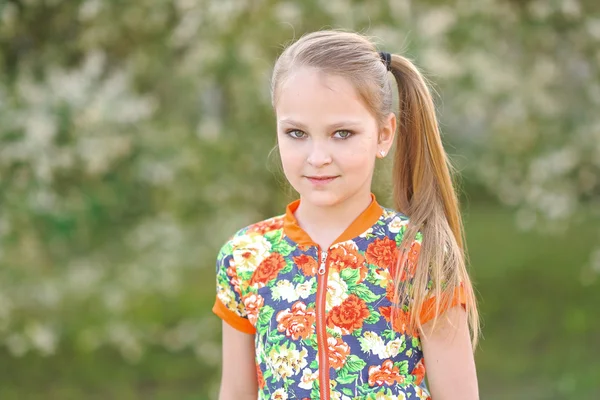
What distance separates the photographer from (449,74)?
4.36m

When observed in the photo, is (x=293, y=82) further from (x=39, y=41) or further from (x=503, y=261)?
(x=503, y=261)

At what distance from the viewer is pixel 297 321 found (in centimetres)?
212

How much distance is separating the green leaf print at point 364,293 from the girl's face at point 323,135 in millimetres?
204

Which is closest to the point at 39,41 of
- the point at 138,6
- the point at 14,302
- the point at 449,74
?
the point at 138,6

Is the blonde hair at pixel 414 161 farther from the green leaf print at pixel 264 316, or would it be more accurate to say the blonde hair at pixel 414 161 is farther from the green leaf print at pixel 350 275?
the green leaf print at pixel 264 316

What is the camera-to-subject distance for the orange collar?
2178 millimetres

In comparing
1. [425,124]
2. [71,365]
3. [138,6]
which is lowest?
[71,365]

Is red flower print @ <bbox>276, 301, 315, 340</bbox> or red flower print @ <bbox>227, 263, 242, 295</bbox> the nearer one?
red flower print @ <bbox>276, 301, 315, 340</bbox>

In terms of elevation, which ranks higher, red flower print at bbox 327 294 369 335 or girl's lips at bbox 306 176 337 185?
girl's lips at bbox 306 176 337 185

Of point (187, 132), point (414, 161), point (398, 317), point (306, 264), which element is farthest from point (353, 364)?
point (187, 132)

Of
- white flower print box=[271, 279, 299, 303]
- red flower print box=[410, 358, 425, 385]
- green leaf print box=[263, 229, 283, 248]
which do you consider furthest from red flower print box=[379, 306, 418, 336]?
green leaf print box=[263, 229, 283, 248]

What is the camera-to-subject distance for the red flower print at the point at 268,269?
219cm

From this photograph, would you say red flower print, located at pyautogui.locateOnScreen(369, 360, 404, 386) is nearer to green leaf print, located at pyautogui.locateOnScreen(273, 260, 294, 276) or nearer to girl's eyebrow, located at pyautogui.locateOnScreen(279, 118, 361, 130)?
green leaf print, located at pyautogui.locateOnScreen(273, 260, 294, 276)

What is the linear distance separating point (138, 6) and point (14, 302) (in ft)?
5.05
